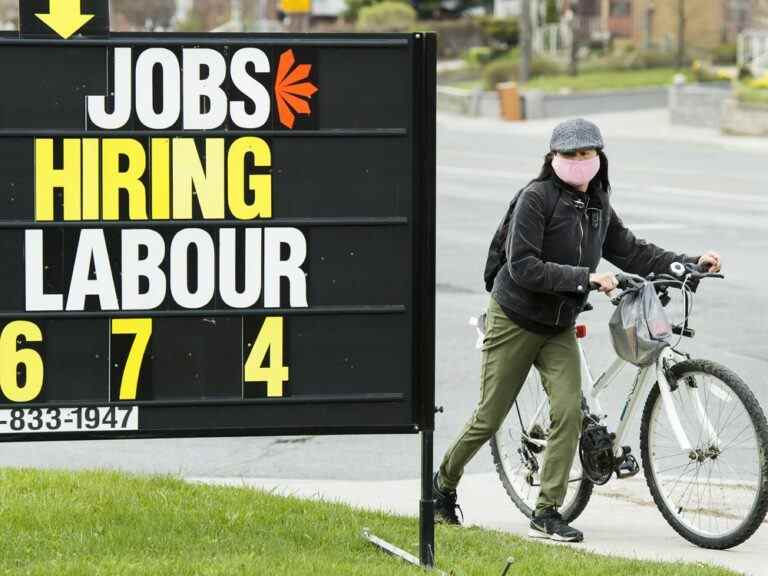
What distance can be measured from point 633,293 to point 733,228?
44.4 feet

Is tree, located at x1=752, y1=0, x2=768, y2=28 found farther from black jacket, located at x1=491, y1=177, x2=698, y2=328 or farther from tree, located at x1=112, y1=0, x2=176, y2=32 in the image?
black jacket, located at x1=491, y1=177, x2=698, y2=328

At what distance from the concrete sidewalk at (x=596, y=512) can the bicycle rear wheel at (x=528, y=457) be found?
9cm

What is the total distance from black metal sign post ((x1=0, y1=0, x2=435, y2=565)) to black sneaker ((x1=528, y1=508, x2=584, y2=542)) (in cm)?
103

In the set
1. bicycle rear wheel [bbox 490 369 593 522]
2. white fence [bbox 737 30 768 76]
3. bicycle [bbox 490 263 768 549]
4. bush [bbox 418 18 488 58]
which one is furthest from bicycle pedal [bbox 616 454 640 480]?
bush [bbox 418 18 488 58]

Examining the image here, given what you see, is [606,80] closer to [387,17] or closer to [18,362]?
[387,17]

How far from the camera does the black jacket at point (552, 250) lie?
6879 mm

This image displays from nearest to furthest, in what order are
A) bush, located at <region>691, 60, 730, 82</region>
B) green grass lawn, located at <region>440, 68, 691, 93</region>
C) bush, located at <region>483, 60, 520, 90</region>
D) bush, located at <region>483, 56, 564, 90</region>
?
bush, located at <region>691, 60, 730, 82</region>, green grass lawn, located at <region>440, 68, 691, 93</region>, bush, located at <region>483, 60, 520, 90</region>, bush, located at <region>483, 56, 564, 90</region>

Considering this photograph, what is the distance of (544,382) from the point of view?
7.23 meters

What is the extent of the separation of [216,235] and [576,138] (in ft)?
5.22

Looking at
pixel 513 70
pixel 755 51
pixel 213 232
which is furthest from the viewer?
pixel 513 70

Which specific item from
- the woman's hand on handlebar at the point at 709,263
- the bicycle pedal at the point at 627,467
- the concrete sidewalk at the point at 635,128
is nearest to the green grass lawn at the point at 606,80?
the concrete sidewalk at the point at 635,128

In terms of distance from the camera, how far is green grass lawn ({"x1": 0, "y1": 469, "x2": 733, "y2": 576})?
6.05 meters

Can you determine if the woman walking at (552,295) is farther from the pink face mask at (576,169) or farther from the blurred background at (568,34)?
the blurred background at (568,34)

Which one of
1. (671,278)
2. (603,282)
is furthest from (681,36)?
(603,282)
